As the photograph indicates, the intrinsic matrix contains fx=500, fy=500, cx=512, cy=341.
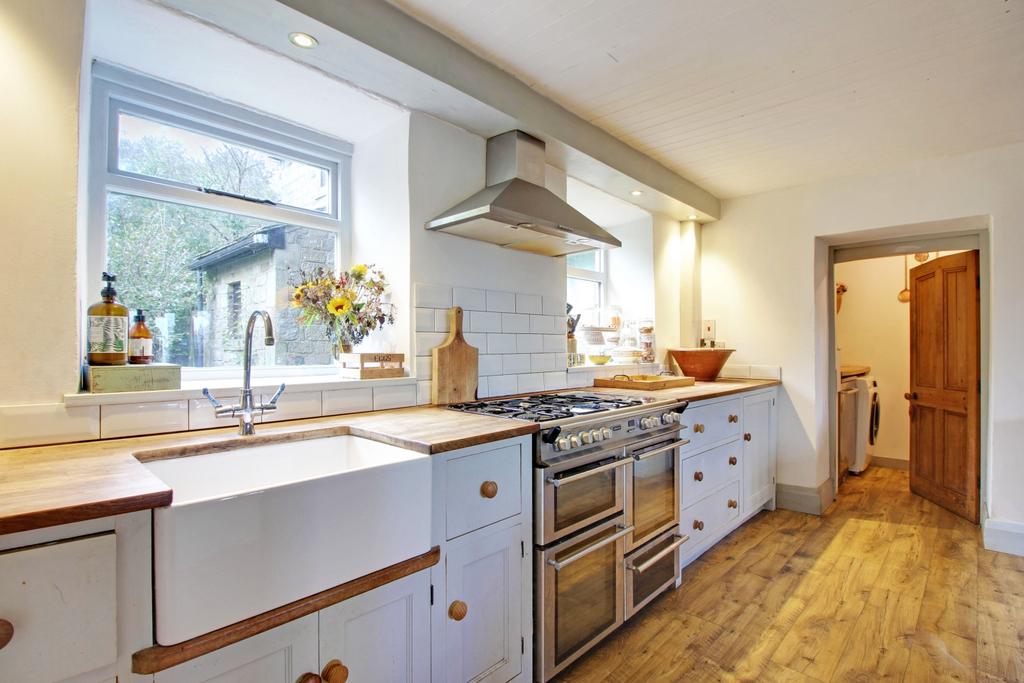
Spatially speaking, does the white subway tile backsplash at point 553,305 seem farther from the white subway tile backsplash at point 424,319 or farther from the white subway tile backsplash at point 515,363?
the white subway tile backsplash at point 424,319

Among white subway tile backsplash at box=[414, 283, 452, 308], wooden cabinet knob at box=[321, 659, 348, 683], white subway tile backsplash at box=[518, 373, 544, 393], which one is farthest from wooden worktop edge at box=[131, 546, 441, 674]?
white subway tile backsplash at box=[518, 373, 544, 393]

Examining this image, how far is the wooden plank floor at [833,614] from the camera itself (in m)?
1.85

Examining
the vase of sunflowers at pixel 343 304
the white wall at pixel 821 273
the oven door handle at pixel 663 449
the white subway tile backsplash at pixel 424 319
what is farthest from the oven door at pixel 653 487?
the white wall at pixel 821 273

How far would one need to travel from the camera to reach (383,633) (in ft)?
4.09

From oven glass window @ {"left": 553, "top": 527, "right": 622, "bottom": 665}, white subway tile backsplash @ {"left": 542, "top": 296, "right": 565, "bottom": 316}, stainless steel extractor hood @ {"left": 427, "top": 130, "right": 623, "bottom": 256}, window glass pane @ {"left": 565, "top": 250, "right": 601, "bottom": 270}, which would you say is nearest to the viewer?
oven glass window @ {"left": 553, "top": 527, "right": 622, "bottom": 665}

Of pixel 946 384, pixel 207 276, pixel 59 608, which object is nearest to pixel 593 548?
pixel 59 608

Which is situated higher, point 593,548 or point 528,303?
point 528,303

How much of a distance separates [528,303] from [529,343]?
0.22m

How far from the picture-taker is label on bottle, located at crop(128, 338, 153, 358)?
62.1 inches

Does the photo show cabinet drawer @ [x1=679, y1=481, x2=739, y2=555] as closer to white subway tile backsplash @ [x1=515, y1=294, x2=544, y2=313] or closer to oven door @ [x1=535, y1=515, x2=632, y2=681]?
oven door @ [x1=535, y1=515, x2=632, y2=681]

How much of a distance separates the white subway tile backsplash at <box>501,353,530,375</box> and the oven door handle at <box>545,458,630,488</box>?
802mm

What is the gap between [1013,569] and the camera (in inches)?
104

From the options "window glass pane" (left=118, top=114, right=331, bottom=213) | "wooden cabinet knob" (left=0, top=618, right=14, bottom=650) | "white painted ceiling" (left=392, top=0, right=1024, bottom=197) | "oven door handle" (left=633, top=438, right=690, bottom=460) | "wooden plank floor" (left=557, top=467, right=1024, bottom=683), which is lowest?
"wooden plank floor" (left=557, top=467, right=1024, bottom=683)

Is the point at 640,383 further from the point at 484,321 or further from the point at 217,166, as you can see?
the point at 217,166
